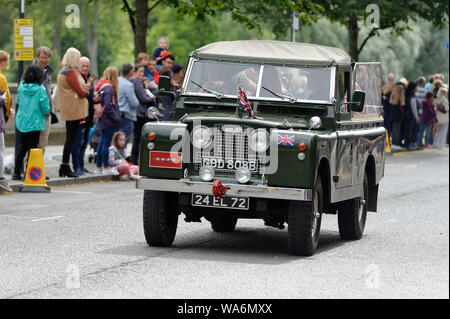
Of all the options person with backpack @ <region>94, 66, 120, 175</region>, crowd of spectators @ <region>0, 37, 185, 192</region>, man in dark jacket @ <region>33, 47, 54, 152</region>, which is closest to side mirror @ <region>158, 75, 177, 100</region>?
crowd of spectators @ <region>0, 37, 185, 192</region>

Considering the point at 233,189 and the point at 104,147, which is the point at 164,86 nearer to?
the point at 233,189

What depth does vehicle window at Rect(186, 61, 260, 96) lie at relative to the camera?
39.4ft

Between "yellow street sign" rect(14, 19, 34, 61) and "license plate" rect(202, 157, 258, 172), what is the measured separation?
344 inches

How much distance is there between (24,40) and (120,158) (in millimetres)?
2796

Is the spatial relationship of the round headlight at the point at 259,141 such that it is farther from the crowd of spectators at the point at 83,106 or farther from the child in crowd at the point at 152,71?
the child in crowd at the point at 152,71

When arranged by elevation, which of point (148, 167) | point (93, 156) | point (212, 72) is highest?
point (212, 72)

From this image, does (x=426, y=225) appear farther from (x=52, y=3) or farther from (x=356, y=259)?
(x=52, y=3)

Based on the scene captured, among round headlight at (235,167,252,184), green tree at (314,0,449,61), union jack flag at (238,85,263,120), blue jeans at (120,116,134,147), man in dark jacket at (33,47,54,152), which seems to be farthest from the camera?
green tree at (314,0,449,61)

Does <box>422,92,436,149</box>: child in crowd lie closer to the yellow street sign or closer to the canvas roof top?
the yellow street sign

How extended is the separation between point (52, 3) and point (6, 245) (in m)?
65.1

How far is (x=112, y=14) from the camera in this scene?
8306cm

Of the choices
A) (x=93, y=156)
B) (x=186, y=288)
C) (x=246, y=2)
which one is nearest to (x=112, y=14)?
(x=246, y=2)

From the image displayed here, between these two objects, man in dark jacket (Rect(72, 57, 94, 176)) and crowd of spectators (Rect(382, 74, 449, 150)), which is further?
crowd of spectators (Rect(382, 74, 449, 150))

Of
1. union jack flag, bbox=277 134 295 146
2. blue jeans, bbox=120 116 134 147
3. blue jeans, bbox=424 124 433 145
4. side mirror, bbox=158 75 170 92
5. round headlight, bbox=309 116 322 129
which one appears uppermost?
side mirror, bbox=158 75 170 92
